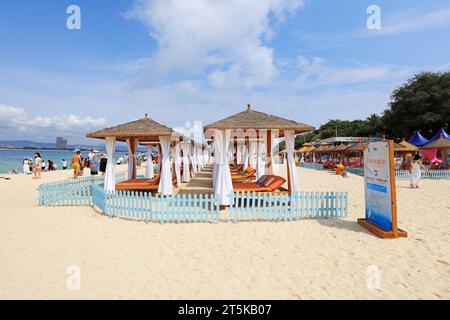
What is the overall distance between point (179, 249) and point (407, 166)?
69.0 ft

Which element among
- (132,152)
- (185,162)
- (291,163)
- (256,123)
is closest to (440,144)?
(291,163)

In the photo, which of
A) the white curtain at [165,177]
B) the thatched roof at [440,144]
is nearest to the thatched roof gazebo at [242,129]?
the white curtain at [165,177]

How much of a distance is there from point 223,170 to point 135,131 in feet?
12.8

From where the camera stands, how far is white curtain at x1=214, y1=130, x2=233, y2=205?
8.94 m

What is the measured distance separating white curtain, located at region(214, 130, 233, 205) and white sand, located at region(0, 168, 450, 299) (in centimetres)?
168

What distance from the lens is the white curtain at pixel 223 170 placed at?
8938mm

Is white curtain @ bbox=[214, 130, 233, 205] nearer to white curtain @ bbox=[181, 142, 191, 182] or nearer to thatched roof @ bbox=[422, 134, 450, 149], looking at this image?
white curtain @ bbox=[181, 142, 191, 182]

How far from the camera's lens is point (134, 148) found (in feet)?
45.3

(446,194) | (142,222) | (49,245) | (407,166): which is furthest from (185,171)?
(407,166)

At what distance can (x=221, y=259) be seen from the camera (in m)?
5.05

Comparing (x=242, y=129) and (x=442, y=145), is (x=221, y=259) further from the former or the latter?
(x=442, y=145)

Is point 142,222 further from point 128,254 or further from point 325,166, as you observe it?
point 325,166

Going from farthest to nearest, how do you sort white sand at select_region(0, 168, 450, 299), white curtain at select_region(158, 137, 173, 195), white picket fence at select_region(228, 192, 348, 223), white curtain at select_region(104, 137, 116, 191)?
white curtain at select_region(158, 137, 173, 195) < white curtain at select_region(104, 137, 116, 191) < white picket fence at select_region(228, 192, 348, 223) < white sand at select_region(0, 168, 450, 299)

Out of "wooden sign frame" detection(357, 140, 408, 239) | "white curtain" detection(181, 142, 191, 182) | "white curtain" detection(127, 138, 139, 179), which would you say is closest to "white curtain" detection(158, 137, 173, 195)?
"white curtain" detection(127, 138, 139, 179)
